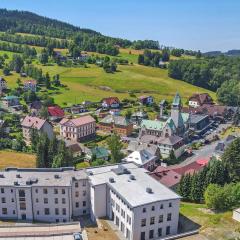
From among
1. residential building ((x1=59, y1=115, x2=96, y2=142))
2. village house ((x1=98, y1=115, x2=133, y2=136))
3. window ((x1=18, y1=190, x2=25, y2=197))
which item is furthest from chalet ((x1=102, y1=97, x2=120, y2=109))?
window ((x1=18, y1=190, x2=25, y2=197))

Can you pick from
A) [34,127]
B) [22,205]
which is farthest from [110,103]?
[22,205]

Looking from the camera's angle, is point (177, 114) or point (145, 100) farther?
point (145, 100)

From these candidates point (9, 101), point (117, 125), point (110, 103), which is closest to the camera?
point (117, 125)

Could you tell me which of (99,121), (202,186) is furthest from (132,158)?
(99,121)

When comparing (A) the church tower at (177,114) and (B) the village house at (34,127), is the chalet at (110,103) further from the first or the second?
(B) the village house at (34,127)

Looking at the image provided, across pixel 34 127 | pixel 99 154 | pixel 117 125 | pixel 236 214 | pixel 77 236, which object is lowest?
pixel 99 154

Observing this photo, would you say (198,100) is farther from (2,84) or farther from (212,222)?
(212,222)

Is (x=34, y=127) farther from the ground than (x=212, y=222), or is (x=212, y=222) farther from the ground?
(x=34, y=127)
